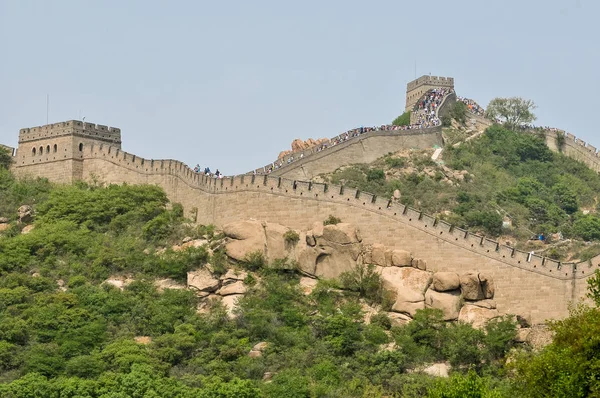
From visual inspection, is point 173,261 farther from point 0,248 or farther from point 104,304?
point 0,248

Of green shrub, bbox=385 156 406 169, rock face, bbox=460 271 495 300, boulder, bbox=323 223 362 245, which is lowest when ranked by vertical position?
rock face, bbox=460 271 495 300

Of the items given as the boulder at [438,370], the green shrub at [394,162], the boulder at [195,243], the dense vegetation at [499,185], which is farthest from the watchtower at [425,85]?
the boulder at [438,370]

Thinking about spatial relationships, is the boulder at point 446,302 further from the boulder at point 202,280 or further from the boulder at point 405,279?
the boulder at point 202,280

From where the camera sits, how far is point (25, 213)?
70.2 m

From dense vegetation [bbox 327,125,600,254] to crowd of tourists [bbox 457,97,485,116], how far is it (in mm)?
3174

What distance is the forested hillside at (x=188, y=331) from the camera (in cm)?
5522

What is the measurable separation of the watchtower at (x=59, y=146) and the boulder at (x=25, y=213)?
361 cm

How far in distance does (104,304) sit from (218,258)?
4.44 m

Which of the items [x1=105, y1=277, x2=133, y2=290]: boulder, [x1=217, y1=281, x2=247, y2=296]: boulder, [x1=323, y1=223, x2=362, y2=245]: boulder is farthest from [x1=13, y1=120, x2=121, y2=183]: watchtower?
[x1=323, y1=223, x2=362, y2=245]: boulder

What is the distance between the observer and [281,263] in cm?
6216

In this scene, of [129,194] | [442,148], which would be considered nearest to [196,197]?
[129,194]

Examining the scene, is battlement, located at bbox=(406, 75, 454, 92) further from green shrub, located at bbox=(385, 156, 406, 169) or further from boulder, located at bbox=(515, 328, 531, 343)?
boulder, located at bbox=(515, 328, 531, 343)

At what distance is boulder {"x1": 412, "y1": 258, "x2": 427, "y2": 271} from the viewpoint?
61.2 metres

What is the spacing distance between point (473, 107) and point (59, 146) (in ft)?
96.0
